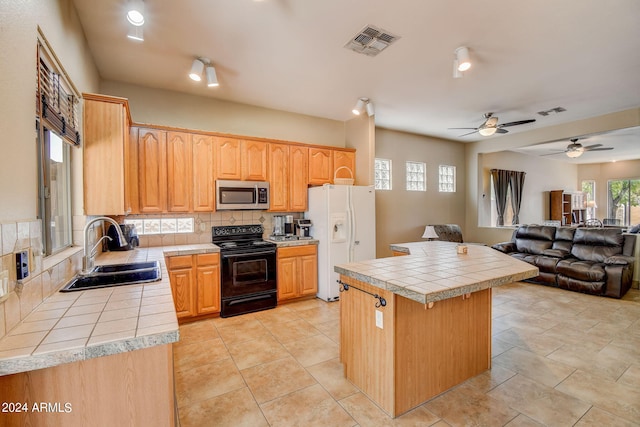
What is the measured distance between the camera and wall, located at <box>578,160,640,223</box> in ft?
30.8

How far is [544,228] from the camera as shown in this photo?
548cm

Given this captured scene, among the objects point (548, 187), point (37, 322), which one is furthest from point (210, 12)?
point (548, 187)

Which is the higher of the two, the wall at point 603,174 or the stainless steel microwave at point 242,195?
the wall at point 603,174

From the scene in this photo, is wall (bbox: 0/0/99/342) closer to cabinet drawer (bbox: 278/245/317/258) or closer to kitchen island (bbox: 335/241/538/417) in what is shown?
kitchen island (bbox: 335/241/538/417)

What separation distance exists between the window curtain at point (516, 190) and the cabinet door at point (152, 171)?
8.04 metres

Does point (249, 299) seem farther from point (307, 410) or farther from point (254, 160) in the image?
point (307, 410)

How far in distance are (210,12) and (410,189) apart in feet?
16.4

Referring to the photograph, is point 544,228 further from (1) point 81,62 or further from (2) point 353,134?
(1) point 81,62

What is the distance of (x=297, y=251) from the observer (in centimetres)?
423

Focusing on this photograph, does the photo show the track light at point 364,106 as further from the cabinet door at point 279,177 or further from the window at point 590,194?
the window at point 590,194

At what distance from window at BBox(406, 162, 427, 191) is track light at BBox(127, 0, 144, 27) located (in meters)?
5.23

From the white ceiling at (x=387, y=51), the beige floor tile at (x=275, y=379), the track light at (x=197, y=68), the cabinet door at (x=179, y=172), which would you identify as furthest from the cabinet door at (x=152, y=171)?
the beige floor tile at (x=275, y=379)

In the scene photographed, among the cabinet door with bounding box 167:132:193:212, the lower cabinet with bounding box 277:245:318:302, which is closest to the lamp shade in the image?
the lower cabinet with bounding box 277:245:318:302

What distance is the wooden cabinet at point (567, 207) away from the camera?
895 cm
